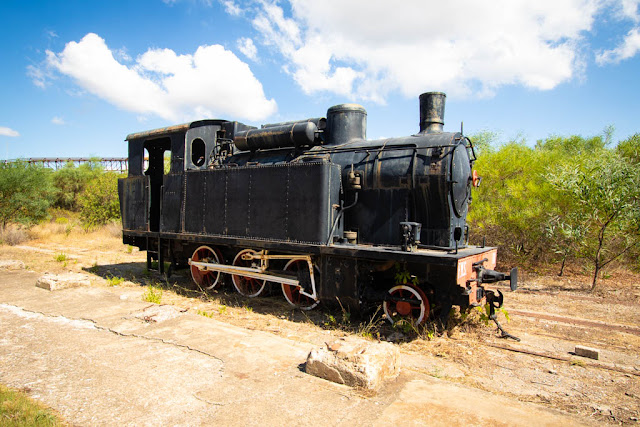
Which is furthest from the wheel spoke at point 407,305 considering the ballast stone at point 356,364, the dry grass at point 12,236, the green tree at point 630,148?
the dry grass at point 12,236

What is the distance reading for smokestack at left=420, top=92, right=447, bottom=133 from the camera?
648 centimetres

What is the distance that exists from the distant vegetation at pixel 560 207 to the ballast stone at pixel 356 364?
7609 millimetres

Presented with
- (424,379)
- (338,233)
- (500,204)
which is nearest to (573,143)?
(500,204)

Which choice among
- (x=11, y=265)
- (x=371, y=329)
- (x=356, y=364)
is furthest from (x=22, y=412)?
(x=11, y=265)

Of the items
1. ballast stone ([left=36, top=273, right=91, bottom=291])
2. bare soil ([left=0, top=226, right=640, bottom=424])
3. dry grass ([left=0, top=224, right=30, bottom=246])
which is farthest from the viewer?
A: dry grass ([left=0, top=224, right=30, bottom=246])

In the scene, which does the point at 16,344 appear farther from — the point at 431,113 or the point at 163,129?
the point at 431,113

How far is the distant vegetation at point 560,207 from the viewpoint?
906 centimetres

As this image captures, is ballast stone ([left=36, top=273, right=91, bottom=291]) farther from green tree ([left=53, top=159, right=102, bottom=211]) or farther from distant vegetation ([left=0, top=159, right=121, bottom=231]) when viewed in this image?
green tree ([left=53, top=159, right=102, bottom=211])

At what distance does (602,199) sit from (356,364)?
27.4 feet

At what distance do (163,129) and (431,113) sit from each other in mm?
5757

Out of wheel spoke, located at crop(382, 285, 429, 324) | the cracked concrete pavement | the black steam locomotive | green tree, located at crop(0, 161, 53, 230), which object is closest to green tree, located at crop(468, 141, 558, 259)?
the black steam locomotive

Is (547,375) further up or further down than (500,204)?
further down

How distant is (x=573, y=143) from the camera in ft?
66.4

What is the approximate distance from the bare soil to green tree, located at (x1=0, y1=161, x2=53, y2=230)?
912cm
